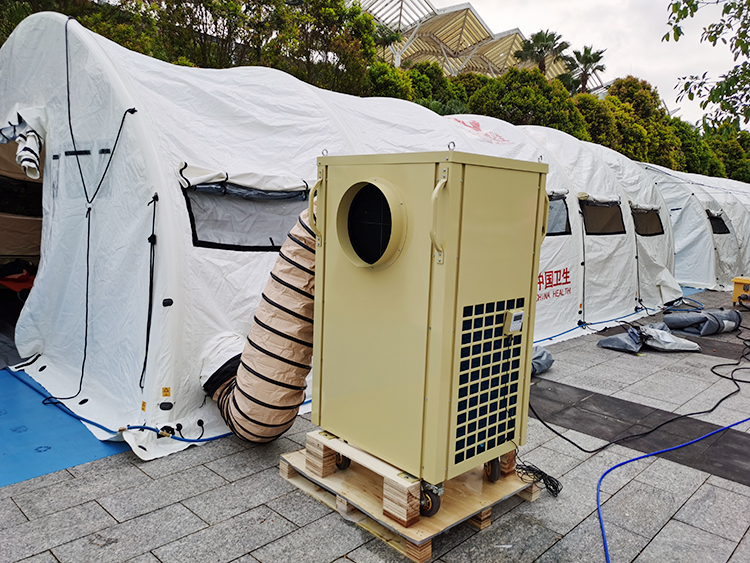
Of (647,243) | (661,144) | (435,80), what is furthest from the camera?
(661,144)

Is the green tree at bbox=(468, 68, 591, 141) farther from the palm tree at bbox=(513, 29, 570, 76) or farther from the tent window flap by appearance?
the palm tree at bbox=(513, 29, 570, 76)

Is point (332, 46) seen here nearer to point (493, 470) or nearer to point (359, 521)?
point (493, 470)

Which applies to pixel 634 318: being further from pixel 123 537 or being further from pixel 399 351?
pixel 123 537

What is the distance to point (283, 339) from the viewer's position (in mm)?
3500

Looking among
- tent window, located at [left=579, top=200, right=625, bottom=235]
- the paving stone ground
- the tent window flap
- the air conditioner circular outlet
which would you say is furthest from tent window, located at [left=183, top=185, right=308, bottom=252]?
the tent window flap

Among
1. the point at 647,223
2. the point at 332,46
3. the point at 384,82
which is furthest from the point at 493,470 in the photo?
the point at 384,82

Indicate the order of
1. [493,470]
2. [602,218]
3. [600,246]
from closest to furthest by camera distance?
1. [493,470]
2. [600,246]
3. [602,218]

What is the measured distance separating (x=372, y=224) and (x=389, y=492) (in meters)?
1.43

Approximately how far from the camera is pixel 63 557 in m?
2.71

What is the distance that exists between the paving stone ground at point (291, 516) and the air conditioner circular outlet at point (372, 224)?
1535mm

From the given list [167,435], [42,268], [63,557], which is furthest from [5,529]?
[42,268]

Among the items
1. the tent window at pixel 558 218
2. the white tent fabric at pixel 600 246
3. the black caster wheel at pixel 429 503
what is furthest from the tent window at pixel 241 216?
the white tent fabric at pixel 600 246

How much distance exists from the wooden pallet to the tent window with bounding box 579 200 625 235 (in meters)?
6.50

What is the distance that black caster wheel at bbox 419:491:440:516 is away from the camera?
2830 millimetres
